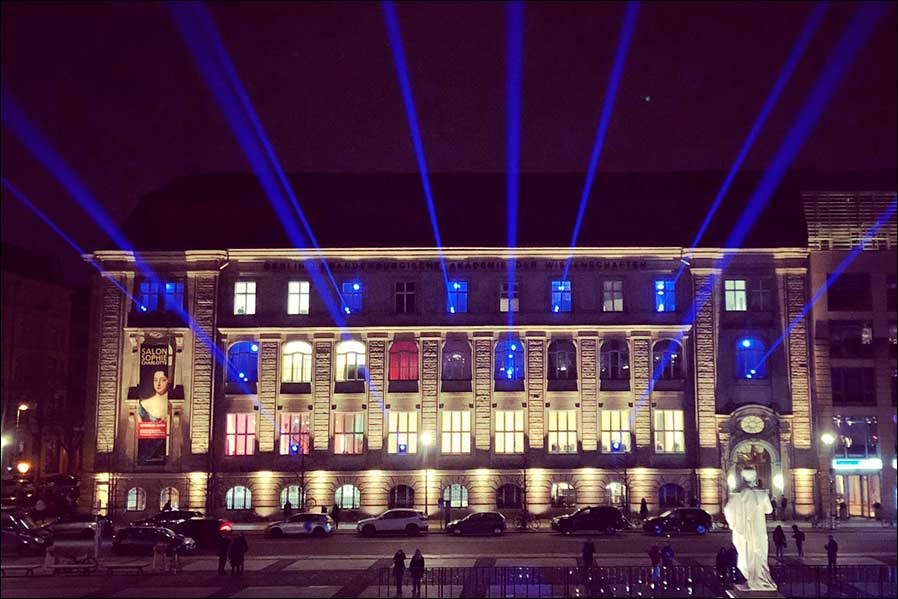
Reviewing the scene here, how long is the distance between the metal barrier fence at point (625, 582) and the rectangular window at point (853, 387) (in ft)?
84.1

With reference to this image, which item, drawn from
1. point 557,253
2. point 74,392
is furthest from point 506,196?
point 74,392

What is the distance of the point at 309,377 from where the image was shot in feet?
191

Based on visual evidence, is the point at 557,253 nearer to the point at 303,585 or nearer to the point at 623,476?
the point at 623,476

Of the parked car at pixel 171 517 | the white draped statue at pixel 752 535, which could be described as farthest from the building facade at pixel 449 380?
the white draped statue at pixel 752 535

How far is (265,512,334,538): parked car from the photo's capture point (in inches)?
1946

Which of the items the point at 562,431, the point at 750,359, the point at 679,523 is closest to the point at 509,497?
the point at 562,431

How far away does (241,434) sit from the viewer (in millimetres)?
58000

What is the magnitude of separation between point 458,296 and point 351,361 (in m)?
7.60

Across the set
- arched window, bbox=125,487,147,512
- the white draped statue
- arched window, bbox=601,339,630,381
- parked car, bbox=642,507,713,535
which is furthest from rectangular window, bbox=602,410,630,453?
the white draped statue

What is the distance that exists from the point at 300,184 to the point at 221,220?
692cm

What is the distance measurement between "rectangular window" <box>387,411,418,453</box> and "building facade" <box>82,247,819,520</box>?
0.12 metres

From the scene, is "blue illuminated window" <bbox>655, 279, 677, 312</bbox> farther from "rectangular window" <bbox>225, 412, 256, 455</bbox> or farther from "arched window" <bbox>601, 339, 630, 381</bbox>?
"rectangular window" <bbox>225, 412, 256, 455</bbox>

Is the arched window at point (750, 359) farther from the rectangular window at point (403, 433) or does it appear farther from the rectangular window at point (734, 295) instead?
the rectangular window at point (403, 433)

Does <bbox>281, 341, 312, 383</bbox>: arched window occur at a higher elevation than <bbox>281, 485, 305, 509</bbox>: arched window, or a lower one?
higher
